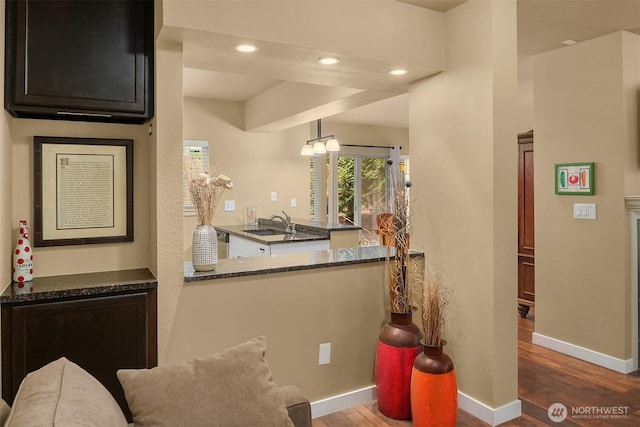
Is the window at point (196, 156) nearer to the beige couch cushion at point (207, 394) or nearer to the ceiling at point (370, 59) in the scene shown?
the ceiling at point (370, 59)

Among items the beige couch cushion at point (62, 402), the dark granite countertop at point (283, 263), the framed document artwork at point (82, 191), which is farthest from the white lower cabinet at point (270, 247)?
the beige couch cushion at point (62, 402)

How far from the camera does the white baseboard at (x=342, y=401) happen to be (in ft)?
8.93

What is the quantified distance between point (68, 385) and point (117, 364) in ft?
3.76

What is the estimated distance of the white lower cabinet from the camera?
164 inches

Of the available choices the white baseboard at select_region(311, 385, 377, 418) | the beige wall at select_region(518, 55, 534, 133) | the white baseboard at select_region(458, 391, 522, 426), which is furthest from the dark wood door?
the white baseboard at select_region(311, 385, 377, 418)

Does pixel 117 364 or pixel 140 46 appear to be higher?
pixel 140 46

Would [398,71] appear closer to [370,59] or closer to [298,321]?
[370,59]

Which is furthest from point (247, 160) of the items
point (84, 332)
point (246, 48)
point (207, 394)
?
point (207, 394)

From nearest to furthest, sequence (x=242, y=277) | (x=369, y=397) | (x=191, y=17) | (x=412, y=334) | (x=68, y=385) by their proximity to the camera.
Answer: (x=68, y=385), (x=191, y=17), (x=242, y=277), (x=412, y=334), (x=369, y=397)

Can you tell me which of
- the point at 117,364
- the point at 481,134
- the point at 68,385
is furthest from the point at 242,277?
the point at 481,134

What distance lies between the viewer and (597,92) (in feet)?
11.1

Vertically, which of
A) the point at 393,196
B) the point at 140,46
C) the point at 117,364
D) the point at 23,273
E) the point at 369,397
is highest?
the point at 140,46

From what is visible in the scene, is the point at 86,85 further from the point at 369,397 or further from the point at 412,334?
the point at 369,397

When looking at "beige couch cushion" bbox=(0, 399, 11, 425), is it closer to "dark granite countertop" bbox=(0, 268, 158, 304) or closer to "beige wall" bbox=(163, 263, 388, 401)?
"dark granite countertop" bbox=(0, 268, 158, 304)
